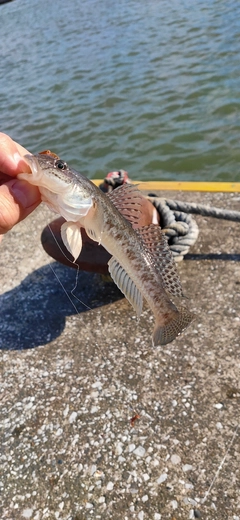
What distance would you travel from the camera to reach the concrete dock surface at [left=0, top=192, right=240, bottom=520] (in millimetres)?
2900

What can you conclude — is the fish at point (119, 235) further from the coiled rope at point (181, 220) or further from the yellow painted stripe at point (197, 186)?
the yellow painted stripe at point (197, 186)

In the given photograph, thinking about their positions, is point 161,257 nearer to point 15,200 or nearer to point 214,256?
point 15,200

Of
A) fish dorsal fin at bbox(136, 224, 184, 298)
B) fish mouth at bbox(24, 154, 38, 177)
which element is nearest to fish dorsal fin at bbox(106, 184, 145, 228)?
fish dorsal fin at bbox(136, 224, 184, 298)

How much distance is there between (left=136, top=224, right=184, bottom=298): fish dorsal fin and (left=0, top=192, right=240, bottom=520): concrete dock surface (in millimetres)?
1050

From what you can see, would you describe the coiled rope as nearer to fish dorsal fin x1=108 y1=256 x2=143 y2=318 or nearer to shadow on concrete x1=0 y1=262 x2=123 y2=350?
shadow on concrete x1=0 y1=262 x2=123 y2=350

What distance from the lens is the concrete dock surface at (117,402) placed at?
114 inches

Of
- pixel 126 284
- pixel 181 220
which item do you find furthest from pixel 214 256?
pixel 126 284

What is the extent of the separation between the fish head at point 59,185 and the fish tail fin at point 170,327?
0.87 metres

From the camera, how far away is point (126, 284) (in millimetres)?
2756

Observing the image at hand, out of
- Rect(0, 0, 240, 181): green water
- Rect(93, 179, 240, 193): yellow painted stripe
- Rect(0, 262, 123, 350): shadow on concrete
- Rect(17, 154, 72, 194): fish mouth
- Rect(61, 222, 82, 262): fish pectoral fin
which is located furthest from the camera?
Rect(0, 0, 240, 181): green water

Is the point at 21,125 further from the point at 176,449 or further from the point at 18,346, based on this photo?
the point at 176,449

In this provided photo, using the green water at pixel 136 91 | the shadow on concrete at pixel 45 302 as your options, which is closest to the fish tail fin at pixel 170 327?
the shadow on concrete at pixel 45 302

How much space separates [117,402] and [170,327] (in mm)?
990

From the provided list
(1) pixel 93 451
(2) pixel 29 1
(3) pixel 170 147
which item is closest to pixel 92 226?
(1) pixel 93 451
